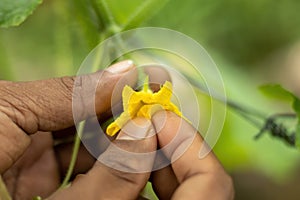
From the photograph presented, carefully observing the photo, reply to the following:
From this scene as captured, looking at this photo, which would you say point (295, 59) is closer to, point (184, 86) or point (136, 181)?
point (184, 86)

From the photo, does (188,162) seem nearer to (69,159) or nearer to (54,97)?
(54,97)

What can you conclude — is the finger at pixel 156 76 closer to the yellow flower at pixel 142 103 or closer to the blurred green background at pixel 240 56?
the yellow flower at pixel 142 103

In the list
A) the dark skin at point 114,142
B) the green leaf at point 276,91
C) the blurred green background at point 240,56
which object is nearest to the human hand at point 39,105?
the dark skin at point 114,142

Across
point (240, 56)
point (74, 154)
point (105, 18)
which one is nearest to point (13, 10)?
point (105, 18)

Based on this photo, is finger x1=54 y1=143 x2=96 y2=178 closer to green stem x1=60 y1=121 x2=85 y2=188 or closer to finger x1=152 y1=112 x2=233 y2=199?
green stem x1=60 y1=121 x2=85 y2=188

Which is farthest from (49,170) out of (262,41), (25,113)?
(262,41)

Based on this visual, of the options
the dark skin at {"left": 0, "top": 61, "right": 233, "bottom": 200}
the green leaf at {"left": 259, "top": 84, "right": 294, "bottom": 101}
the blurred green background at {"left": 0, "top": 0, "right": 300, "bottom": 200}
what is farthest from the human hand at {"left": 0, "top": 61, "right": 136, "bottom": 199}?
the blurred green background at {"left": 0, "top": 0, "right": 300, "bottom": 200}
